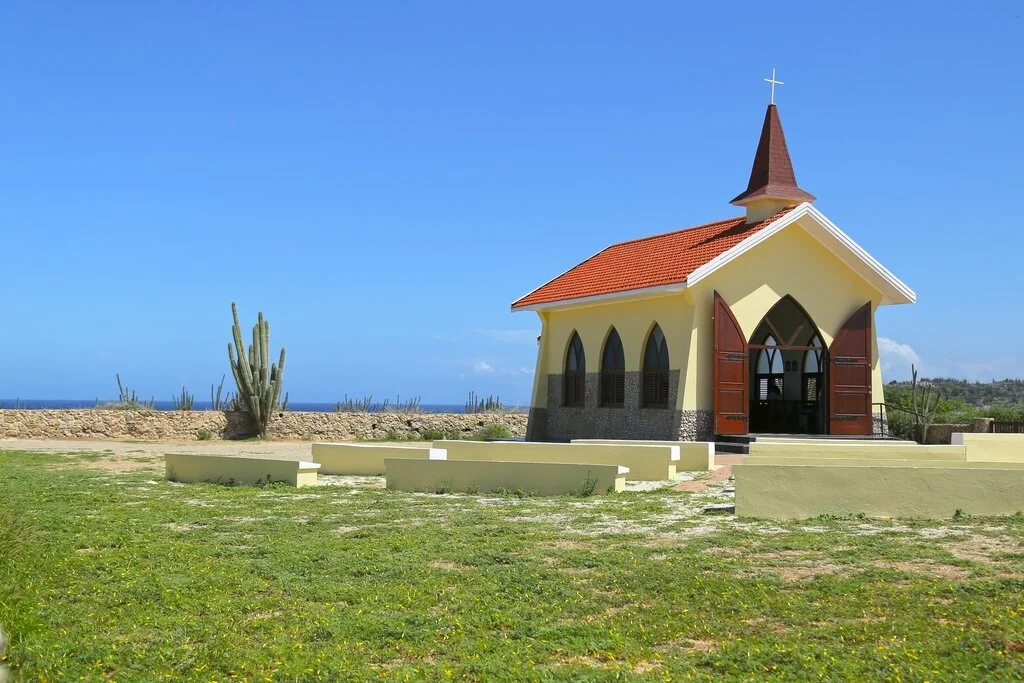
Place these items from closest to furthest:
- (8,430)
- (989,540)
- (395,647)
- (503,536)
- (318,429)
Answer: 1. (395,647)
2. (989,540)
3. (503,536)
4. (8,430)
5. (318,429)

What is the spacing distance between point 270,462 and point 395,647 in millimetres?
10686

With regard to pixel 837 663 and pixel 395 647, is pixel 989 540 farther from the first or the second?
pixel 395 647

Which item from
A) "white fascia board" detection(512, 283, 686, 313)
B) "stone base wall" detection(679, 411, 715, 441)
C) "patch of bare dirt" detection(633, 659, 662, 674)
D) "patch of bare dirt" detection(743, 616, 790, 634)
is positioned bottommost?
"patch of bare dirt" detection(633, 659, 662, 674)

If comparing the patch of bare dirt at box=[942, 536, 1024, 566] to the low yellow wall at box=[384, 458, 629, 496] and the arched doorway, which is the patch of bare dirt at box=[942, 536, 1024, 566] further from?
the arched doorway

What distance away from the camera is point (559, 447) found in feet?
62.8


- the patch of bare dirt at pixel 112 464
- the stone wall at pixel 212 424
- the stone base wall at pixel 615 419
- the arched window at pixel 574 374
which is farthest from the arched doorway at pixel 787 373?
the patch of bare dirt at pixel 112 464

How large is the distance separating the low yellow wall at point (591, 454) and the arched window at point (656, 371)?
5604 millimetres

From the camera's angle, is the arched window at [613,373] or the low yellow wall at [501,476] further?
the arched window at [613,373]

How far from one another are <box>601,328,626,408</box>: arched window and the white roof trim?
136 cm

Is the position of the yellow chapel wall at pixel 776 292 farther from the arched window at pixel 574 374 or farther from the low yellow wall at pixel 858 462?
the low yellow wall at pixel 858 462

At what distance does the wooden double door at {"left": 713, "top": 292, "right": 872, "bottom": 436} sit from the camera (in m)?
24.3

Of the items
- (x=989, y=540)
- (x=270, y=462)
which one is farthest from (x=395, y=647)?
(x=270, y=462)

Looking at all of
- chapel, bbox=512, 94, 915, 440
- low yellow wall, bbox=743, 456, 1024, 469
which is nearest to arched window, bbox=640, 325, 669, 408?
chapel, bbox=512, 94, 915, 440

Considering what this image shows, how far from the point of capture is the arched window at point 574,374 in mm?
28625
